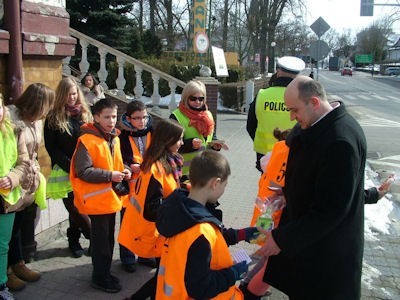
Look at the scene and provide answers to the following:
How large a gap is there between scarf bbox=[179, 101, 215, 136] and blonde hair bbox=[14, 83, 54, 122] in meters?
1.42

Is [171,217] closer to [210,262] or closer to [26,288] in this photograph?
[210,262]

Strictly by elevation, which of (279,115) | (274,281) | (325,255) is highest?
(279,115)

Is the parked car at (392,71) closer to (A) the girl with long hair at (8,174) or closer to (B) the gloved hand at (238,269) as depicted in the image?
(A) the girl with long hair at (8,174)

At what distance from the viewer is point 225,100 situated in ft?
64.1

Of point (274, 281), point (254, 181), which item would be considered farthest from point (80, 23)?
point (274, 281)

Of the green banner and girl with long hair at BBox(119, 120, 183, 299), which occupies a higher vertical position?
the green banner

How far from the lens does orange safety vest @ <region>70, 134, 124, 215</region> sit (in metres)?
3.42

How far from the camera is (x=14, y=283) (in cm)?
360

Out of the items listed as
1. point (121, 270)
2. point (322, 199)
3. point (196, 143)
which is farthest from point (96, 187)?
point (322, 199)

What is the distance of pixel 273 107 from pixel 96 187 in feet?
6.01

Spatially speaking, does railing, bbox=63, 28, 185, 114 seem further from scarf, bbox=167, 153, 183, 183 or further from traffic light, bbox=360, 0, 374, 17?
traffic light, bbox=360, 0, 374, 17

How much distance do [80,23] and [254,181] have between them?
10541 mm

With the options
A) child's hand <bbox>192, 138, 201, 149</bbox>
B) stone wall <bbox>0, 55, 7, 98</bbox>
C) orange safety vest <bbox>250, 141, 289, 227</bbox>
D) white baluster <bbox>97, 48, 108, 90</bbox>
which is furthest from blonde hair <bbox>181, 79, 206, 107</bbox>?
white baluster <bbox>97, 48, 108, 90</bbox>

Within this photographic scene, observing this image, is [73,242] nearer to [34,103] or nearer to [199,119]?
[34,103]
